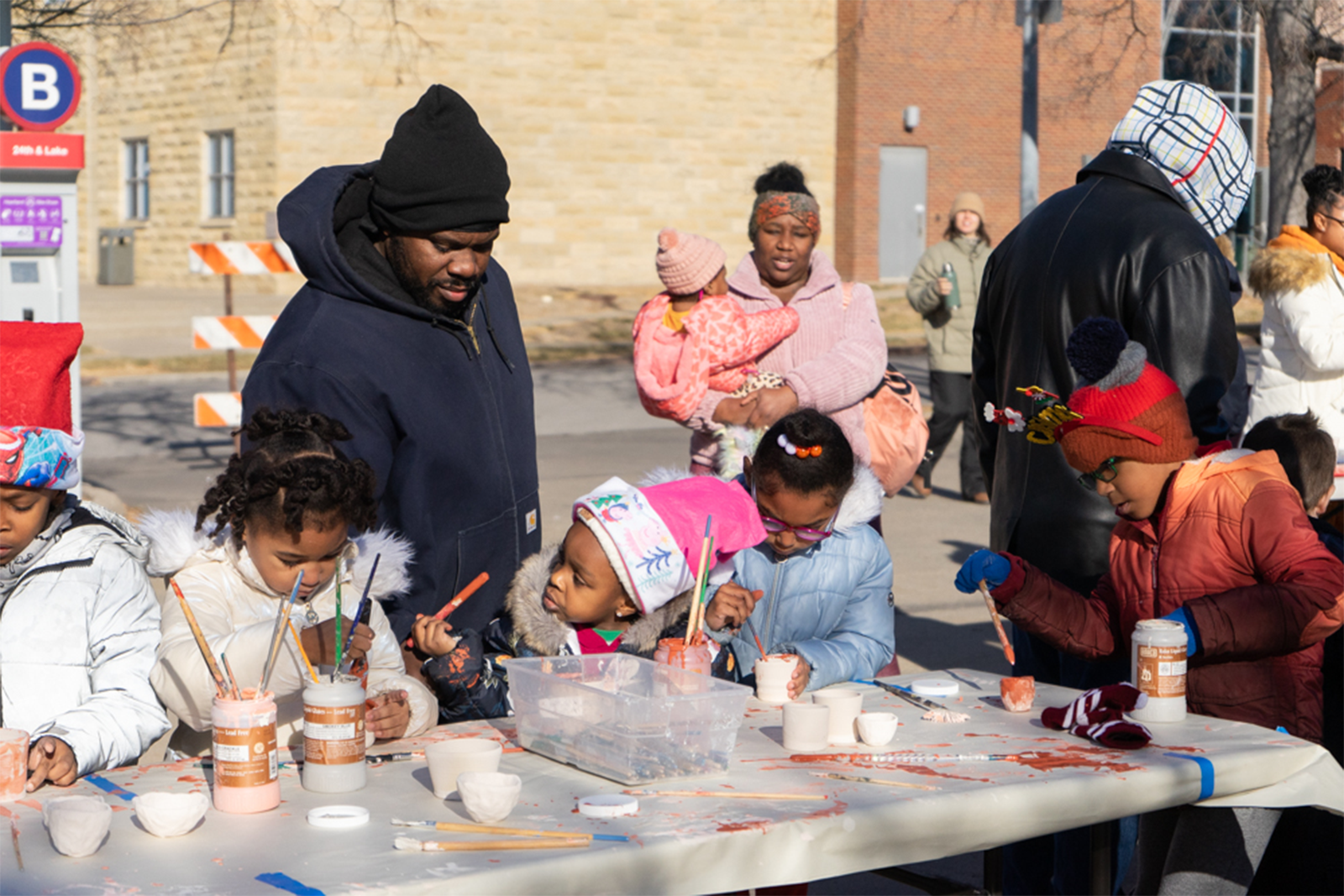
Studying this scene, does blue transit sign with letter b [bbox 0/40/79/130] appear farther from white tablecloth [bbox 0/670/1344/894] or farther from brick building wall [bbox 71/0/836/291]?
brick building wall [bbox 71/0/836/291]

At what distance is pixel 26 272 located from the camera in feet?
26.1

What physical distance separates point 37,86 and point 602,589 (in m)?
5.83

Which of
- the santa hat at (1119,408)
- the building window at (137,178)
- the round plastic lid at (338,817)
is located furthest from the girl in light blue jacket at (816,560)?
the building window at (137,178)

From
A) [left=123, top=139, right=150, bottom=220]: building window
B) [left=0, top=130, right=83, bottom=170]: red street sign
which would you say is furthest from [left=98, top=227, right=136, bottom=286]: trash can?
[left=0, top=130, right=83, bottom=170]: red street sign

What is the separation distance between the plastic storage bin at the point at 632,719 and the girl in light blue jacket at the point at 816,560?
851mm

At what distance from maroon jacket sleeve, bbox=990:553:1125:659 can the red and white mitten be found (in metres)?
0.38

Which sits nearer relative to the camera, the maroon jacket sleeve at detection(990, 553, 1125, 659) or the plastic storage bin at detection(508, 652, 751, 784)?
the plastic storage bin at detection(508, 652, 751, 784)

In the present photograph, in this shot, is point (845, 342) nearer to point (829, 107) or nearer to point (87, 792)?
point (87, 792)

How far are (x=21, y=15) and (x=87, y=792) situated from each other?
830 cm

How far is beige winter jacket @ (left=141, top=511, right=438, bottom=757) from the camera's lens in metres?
2.92

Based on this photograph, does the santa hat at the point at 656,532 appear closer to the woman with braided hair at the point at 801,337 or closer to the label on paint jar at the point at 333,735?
the label on paint jar at the point at 333,735

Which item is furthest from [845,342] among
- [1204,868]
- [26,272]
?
[26,272]

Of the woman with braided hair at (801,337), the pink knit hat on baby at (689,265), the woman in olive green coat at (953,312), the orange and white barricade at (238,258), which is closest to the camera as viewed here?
the woman with braided hair at (801,337)

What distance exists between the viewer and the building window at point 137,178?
2927 cm
